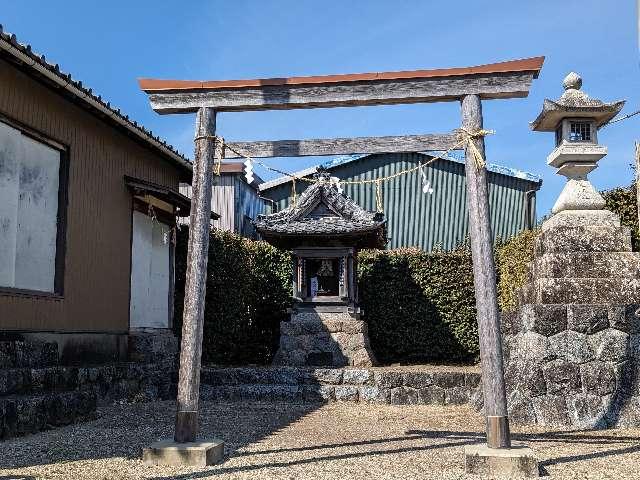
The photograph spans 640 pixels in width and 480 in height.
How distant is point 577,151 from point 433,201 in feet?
38.9

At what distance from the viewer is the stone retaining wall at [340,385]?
1014 centimetres

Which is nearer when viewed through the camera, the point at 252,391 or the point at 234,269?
the point at 252,391

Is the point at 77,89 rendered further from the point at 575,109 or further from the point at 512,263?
the point at 512,263

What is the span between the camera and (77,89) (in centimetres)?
871

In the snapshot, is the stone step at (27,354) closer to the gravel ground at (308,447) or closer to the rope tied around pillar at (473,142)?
the gravel ground at (308,447)

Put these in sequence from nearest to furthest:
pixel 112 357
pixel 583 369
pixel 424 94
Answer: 1. pixel 424 94
2. pixel 583 369
3. pixel 112 357

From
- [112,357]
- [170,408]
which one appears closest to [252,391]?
[170,408]

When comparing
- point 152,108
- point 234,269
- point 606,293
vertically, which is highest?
point 152,108

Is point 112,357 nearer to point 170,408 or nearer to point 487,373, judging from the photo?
point 170,408

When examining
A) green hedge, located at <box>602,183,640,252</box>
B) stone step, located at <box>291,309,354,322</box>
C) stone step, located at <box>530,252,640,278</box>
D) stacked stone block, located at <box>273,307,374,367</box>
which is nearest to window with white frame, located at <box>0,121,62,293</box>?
stacked stone block, located at <box>273,307,374,367</box>

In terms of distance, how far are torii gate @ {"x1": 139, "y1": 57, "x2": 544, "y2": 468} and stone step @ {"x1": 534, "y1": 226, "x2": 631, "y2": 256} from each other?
3.69m

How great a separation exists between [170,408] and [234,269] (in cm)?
507

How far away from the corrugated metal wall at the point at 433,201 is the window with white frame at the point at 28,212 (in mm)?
11746

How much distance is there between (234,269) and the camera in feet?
45.3
